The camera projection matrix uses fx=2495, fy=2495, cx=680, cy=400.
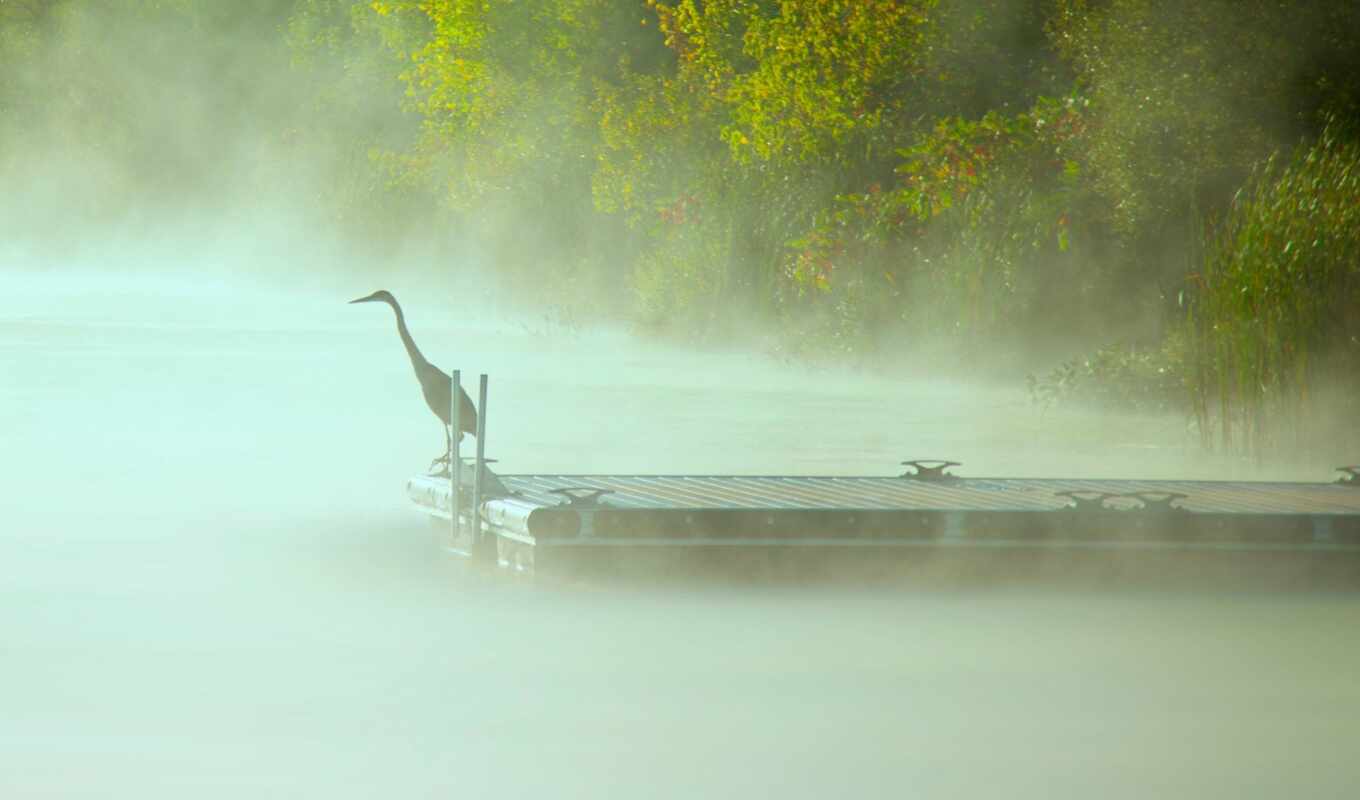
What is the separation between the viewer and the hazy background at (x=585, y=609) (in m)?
5.62

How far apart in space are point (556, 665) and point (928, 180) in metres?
12.5

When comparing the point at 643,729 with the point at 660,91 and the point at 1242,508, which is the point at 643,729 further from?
the point at 660,91

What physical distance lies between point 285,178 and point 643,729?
39.9m

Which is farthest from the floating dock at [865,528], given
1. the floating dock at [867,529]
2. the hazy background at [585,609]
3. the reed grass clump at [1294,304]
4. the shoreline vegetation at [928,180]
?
the shoreline vegetation at [928,180]

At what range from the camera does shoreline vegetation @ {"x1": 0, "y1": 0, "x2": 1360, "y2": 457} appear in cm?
1227

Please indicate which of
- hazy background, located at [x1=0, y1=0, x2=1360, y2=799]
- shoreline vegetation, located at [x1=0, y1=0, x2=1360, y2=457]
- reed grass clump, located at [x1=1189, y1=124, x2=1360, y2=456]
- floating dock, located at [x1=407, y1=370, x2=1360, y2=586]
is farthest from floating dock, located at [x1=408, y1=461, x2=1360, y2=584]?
shoreline vegetation, located at [x1=0, y1=0, x2=1360, y2=457]

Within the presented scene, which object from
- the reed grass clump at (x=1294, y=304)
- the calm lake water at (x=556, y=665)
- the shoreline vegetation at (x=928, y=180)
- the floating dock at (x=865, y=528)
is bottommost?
the calm lake water at (x=556, y=665)

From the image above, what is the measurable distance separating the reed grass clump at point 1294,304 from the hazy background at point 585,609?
0.27 m

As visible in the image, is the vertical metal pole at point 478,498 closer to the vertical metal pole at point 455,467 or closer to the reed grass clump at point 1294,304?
the vertical metal pole at point 455,467

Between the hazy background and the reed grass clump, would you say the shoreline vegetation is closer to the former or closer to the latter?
the reed grass clump

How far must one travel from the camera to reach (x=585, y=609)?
7.54 m

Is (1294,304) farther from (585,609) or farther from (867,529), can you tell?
(585,609)

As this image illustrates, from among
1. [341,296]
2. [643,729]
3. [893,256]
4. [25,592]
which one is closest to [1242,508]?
[643,729]

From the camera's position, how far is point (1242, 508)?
8625mm
